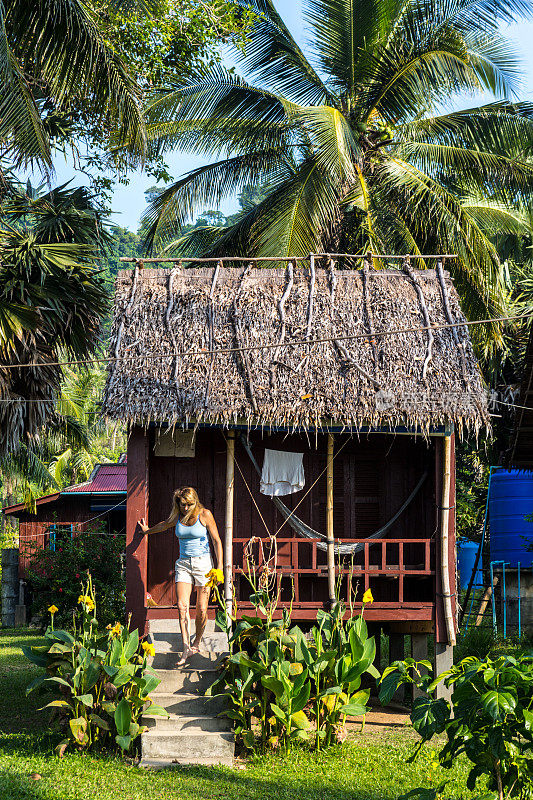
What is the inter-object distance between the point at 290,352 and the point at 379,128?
7.58 metres

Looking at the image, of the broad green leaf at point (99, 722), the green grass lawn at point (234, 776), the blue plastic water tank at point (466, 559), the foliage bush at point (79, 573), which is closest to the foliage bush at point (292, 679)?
the green grass lawn at point (234, 776)

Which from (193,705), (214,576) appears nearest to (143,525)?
(214,576)

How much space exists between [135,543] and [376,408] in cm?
300

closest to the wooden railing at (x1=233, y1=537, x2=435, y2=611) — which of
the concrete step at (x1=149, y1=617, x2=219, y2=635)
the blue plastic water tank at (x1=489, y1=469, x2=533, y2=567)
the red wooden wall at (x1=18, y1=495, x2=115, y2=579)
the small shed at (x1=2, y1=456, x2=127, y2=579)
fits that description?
the concrete step at (x1=149, y1=617, x2=219, y2=635)

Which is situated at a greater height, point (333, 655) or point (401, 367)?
point (401, 367)

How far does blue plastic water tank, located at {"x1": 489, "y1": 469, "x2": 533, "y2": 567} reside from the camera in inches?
667

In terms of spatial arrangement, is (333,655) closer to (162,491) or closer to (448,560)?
(448,560)

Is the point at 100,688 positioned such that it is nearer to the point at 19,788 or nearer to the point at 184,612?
the point at 184,612

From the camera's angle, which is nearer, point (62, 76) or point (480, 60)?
point (62, 76)

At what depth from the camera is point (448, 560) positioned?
1001cm

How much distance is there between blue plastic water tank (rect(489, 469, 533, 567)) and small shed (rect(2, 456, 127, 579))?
29.6 feet

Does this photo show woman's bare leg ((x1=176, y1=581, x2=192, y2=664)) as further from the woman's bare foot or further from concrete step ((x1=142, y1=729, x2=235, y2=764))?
concrete step ((x1=142, y1=729, x2=235, y2=764))

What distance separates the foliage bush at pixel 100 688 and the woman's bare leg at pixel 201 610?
74cm

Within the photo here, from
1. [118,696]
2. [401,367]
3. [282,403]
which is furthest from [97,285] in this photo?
[118,696]
